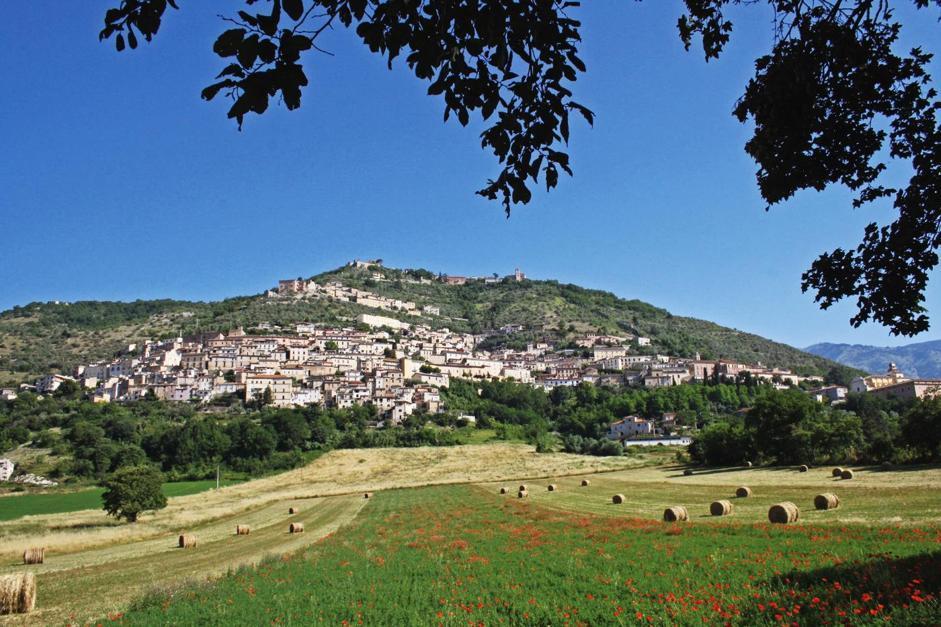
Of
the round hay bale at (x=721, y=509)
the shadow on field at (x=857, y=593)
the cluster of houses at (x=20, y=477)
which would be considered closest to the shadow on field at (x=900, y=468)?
the round hay bale at (x=721, y=509)

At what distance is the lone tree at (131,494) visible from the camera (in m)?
44.5

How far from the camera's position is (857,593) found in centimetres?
864

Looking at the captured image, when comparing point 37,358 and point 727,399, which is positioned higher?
point 37,358

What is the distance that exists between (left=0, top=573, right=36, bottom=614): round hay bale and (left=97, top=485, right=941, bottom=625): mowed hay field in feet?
14.6

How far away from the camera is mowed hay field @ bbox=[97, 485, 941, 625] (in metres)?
8.66

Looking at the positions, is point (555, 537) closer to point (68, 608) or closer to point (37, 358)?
point (68, 608)

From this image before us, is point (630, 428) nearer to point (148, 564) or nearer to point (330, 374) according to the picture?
point (330, 374)

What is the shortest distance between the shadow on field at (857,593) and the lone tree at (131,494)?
154ft

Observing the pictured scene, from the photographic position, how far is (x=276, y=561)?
20.6 metres

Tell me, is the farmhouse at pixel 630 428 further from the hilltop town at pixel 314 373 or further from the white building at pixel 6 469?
the white building at pixel 6 469

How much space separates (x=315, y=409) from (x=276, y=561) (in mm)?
108162

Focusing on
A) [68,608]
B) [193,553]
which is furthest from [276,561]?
[193,553]

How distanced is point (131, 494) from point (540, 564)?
40.9m

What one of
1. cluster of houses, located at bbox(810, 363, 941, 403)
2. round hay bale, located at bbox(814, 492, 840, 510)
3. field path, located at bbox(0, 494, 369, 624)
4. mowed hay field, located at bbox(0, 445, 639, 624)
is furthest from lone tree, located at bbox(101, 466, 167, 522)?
cluster of houses, located at bbox(810, 363, 941, 403)
